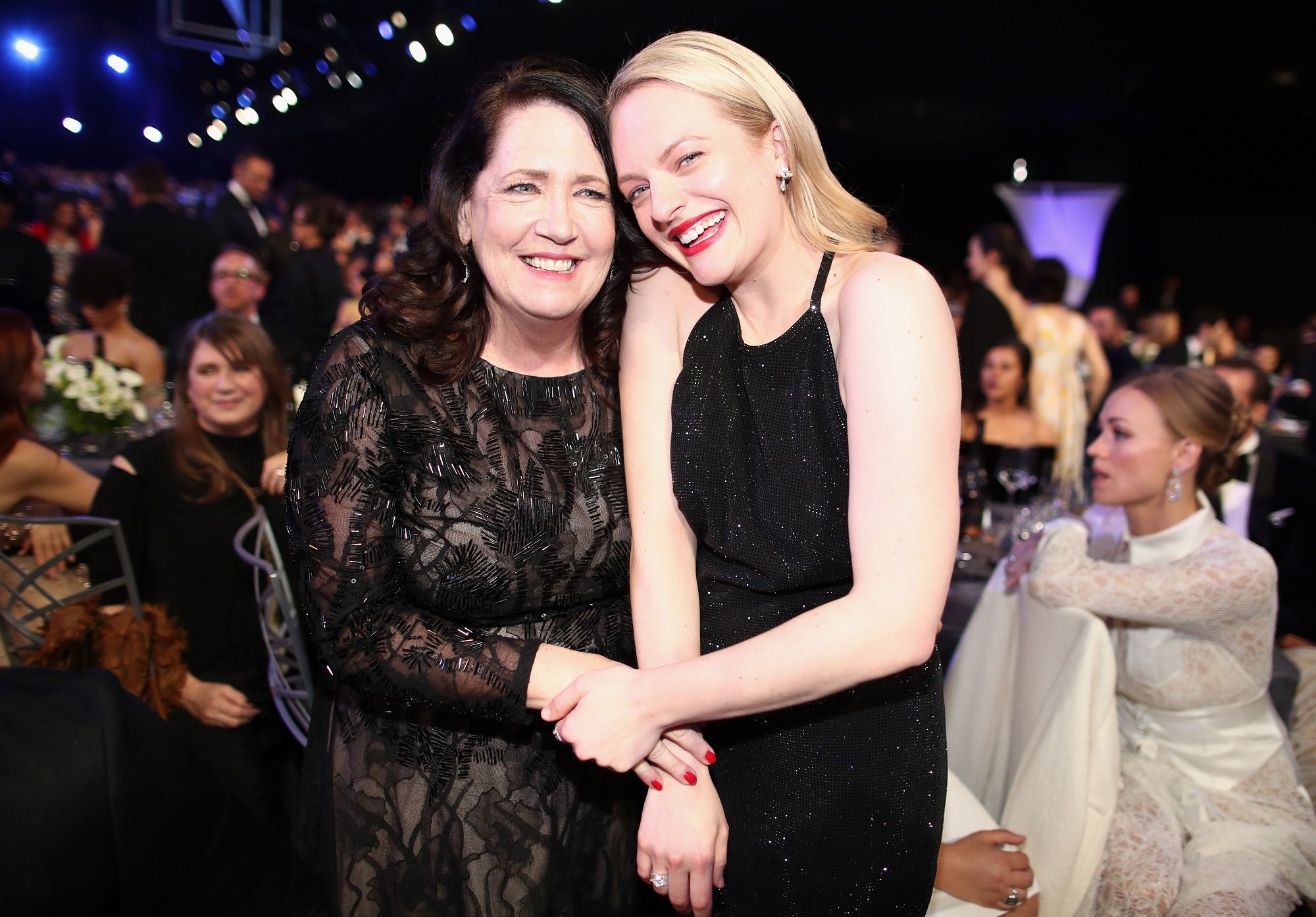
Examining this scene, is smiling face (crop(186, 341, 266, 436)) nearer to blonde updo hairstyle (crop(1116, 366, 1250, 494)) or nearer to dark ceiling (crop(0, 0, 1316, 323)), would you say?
dark ceiling (crop(0, 0, 1316, 323))

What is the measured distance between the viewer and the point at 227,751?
2.52 meters

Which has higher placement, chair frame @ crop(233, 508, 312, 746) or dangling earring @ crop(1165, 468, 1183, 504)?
dangling earring @ crop(1165, 468, 1183, 504)

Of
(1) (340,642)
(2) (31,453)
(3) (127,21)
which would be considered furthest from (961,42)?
(1) (340,642)

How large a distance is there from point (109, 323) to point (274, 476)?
2.57 meters

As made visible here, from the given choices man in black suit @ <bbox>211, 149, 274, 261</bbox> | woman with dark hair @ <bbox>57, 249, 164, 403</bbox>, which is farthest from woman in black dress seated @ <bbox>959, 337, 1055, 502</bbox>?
man in black suit @ <bbox>211, 149, 274, 261</bbox>

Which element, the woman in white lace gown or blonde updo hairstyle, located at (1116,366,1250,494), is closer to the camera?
the woman in white lace gown

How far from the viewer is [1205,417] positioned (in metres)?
2.41

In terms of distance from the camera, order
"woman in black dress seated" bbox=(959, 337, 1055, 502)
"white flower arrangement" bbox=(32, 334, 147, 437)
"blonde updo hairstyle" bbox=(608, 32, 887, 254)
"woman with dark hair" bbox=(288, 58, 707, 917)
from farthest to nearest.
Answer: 1. "woman in black dress seated" bbox=(959, 337, 1055, 502)
2. "white flower arrangement" bbox=(32, 334, 147, 437)
3. "woman with dark hair" bbox=(288, 58, 707, 917)
4. "blonde updo hairstyle" bbox=(608, 32, 887, 254)

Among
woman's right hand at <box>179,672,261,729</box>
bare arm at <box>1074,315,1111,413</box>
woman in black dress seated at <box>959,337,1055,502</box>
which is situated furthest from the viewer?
bare arm at <box>1074,315,1111,413</box>

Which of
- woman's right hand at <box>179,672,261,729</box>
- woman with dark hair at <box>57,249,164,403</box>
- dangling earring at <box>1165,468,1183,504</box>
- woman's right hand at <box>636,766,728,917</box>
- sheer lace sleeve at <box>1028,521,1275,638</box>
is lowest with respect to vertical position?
woman's right hand at <box>179,672,261,729</box>

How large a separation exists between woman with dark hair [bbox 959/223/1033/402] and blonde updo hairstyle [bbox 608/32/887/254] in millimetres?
4293

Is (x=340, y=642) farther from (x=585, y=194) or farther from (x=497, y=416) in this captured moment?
(x=585, y=194)

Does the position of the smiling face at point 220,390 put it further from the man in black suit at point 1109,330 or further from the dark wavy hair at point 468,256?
the man in black suit at point 1109,330

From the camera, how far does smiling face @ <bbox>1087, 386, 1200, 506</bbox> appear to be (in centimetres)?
240
